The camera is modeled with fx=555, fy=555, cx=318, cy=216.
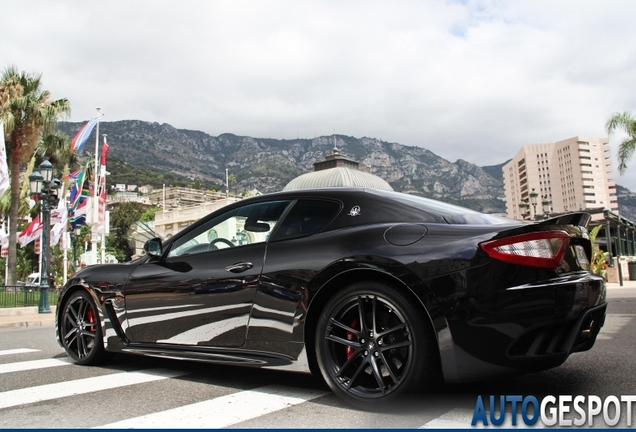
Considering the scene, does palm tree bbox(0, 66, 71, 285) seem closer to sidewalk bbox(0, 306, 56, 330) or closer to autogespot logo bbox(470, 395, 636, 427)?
sidewalk bbox(0, 306, 56, 330)

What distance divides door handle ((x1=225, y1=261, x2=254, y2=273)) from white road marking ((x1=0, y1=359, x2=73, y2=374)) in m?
2.28

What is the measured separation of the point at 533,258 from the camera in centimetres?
287

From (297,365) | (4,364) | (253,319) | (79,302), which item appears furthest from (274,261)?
(4,364)

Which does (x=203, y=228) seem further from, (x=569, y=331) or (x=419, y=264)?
(x=569, y=331)

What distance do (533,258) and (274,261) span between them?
1.57 meters

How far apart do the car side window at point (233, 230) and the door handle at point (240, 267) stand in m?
0.19

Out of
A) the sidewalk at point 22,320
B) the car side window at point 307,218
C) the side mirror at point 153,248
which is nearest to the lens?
the car side window at point 307,218

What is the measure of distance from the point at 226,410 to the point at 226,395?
40 cm

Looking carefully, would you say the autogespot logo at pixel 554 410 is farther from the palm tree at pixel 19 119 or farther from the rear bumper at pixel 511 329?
the palm tree at pixel 19 119

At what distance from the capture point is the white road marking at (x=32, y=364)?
4.89 metres

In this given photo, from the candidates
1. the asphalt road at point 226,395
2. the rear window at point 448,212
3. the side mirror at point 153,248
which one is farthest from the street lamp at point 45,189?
the rear window at point 448,212

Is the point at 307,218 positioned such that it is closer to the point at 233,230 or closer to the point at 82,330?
the point at 233,230

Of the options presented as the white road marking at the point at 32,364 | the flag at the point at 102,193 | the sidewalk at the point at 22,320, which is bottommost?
the sidewalk at the point at 22,320

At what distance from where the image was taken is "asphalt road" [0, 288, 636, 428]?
2.95 m
